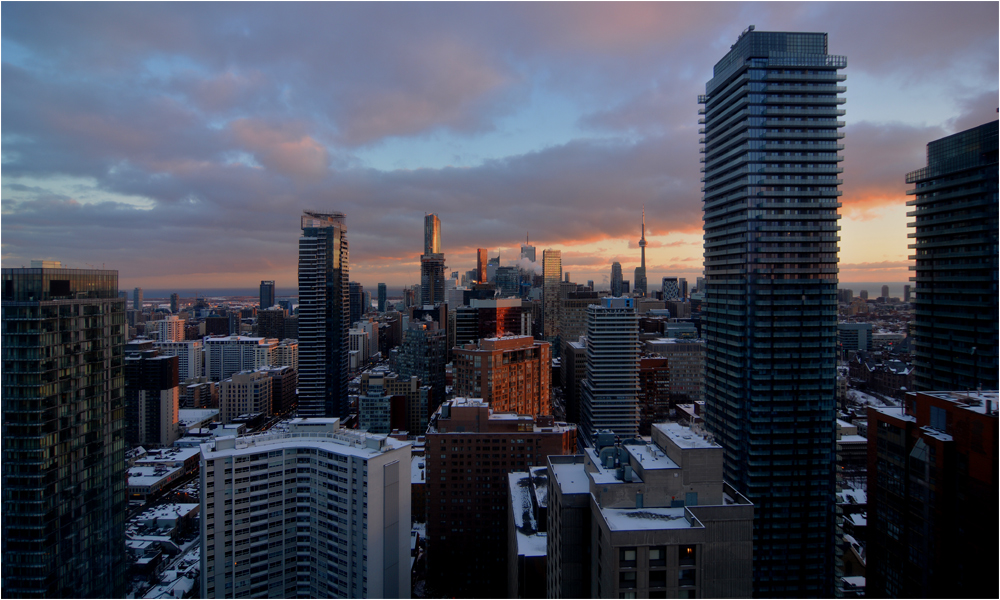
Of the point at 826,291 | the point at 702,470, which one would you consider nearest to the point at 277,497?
the point at 702,470

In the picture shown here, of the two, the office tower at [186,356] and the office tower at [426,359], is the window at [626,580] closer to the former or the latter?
the office tower at [426,359]

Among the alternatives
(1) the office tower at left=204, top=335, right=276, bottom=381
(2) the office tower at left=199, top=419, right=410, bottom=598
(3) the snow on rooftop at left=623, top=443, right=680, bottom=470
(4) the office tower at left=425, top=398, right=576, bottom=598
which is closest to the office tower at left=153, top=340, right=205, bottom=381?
(1) the office tower at left=204, top=335, right=276, bottom=381

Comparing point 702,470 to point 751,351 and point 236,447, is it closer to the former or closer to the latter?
point 751,351

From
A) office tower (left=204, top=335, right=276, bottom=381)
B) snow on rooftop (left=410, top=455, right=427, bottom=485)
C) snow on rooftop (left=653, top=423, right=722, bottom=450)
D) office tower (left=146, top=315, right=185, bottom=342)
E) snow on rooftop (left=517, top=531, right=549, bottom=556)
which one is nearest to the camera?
snow on rooftop (left=653, top=423, right=722, bottom=450)

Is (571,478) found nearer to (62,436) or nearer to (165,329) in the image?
(62,436)

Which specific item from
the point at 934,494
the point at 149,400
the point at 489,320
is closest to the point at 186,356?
the point at 149,400

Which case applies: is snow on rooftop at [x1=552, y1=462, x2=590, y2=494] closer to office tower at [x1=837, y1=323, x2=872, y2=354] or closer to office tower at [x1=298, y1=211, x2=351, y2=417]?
office tower at [x1=298, y1=211, x2=351, y2=417]
